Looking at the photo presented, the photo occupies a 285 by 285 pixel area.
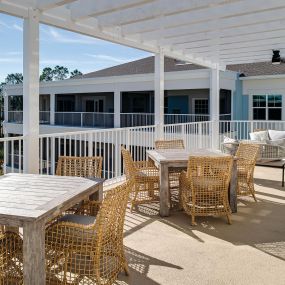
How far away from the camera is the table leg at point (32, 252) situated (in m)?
2.27

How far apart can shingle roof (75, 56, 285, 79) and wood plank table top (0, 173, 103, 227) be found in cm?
1241

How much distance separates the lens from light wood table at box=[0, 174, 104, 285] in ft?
7.47

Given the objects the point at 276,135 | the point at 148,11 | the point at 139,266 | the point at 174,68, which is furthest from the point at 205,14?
the point at 174,68

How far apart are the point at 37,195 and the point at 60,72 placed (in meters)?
41.9

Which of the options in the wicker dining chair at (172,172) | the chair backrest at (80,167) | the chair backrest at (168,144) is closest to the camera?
the chair backrest at (80,167)

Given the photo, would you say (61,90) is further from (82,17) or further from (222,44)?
(82,17)

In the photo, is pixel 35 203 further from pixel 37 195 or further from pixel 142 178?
pixel 142 178

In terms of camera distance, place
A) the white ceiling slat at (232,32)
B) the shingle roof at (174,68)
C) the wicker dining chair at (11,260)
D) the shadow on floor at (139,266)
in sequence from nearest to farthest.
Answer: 1. the wicker dining chair at (11,260)
2. the shadow on floor at (139,266)
3. the white ceiling slat at (232,32)
4. the shingle roof at (174,68)

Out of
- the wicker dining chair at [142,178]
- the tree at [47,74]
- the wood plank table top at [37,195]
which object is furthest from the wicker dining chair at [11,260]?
the tree at [47,74]

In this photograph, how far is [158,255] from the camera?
350 centimetres

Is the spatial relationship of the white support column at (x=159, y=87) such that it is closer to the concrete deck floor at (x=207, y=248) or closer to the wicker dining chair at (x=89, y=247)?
the concrete deck floor at (x=207, y=248)

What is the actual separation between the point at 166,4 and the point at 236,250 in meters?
3.43

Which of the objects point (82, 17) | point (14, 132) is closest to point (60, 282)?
point (82, 17)

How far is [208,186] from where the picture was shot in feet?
14.8
